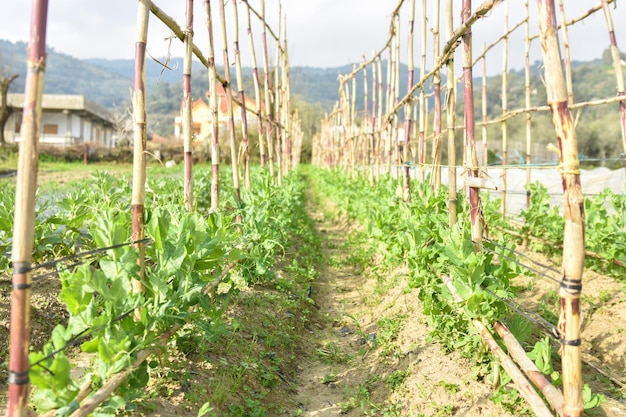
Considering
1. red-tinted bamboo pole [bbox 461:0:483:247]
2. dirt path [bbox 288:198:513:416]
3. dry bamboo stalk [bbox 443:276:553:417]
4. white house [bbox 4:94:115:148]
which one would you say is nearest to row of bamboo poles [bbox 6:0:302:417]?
dirt path [bbox 288:198:513:416]

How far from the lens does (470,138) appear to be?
3.46 metres

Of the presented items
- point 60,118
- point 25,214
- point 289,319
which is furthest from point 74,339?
point 60,118

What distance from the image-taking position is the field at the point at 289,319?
2.33 m

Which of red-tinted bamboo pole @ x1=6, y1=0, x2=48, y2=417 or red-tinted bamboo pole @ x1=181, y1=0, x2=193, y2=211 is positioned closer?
red-tinted bamboo pole @ x1=6, y1=0, x2=48, y2=417

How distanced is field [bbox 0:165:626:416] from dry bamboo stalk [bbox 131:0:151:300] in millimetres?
82

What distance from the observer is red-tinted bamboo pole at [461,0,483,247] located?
340 cm

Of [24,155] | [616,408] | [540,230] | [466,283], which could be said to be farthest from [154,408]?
[540,230]

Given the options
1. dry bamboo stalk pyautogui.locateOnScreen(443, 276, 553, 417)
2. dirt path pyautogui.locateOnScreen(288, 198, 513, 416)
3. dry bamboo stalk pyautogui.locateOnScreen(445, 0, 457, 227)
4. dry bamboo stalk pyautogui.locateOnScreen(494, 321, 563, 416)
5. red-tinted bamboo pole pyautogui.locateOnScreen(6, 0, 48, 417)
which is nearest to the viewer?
red-tinted bamboo pole pyautogui.locateOnScreen(6, 0, 48, 417)

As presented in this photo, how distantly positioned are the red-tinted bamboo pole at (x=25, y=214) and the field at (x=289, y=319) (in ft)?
0.31

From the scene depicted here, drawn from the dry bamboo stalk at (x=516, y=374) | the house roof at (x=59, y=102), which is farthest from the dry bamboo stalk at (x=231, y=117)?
the house roof at (x=59, y=102)

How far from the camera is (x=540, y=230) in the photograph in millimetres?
6285

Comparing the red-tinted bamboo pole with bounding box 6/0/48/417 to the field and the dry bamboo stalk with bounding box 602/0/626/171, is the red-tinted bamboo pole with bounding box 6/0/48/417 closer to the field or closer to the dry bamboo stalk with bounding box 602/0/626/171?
the field

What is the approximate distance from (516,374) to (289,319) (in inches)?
96.5

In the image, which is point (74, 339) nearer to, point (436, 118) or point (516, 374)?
point (516, 374)
